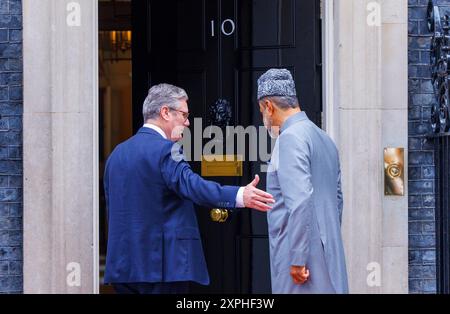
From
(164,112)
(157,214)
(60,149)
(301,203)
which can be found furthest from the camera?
(60,149)

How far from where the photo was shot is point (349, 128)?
6.33m

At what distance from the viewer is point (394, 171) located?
6.38 m

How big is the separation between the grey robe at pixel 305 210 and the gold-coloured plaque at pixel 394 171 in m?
1.18

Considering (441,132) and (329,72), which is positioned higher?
(329,72)

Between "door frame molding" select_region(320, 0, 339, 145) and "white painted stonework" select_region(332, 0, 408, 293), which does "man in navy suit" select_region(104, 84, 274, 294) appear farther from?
"door frame molding" select_region(320, 0, 339, 145)

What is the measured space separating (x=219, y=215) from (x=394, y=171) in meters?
1.29

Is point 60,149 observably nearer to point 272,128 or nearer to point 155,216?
point 155,216

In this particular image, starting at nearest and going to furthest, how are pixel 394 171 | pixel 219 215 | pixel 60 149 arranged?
pixel 60 149 → pixel 394 171 → pixel 219 215

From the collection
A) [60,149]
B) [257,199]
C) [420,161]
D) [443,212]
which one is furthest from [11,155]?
[443,212]

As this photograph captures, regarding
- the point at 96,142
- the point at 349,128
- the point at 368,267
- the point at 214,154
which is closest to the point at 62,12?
the point at 96,142

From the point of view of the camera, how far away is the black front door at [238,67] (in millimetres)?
6895

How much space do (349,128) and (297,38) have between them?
903 mm

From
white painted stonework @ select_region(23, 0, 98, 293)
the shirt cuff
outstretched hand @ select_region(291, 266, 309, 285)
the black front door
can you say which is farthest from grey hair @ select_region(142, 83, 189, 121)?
the black front door

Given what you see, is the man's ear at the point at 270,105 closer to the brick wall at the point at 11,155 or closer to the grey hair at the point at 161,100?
the grey hair at the point at 161,100
